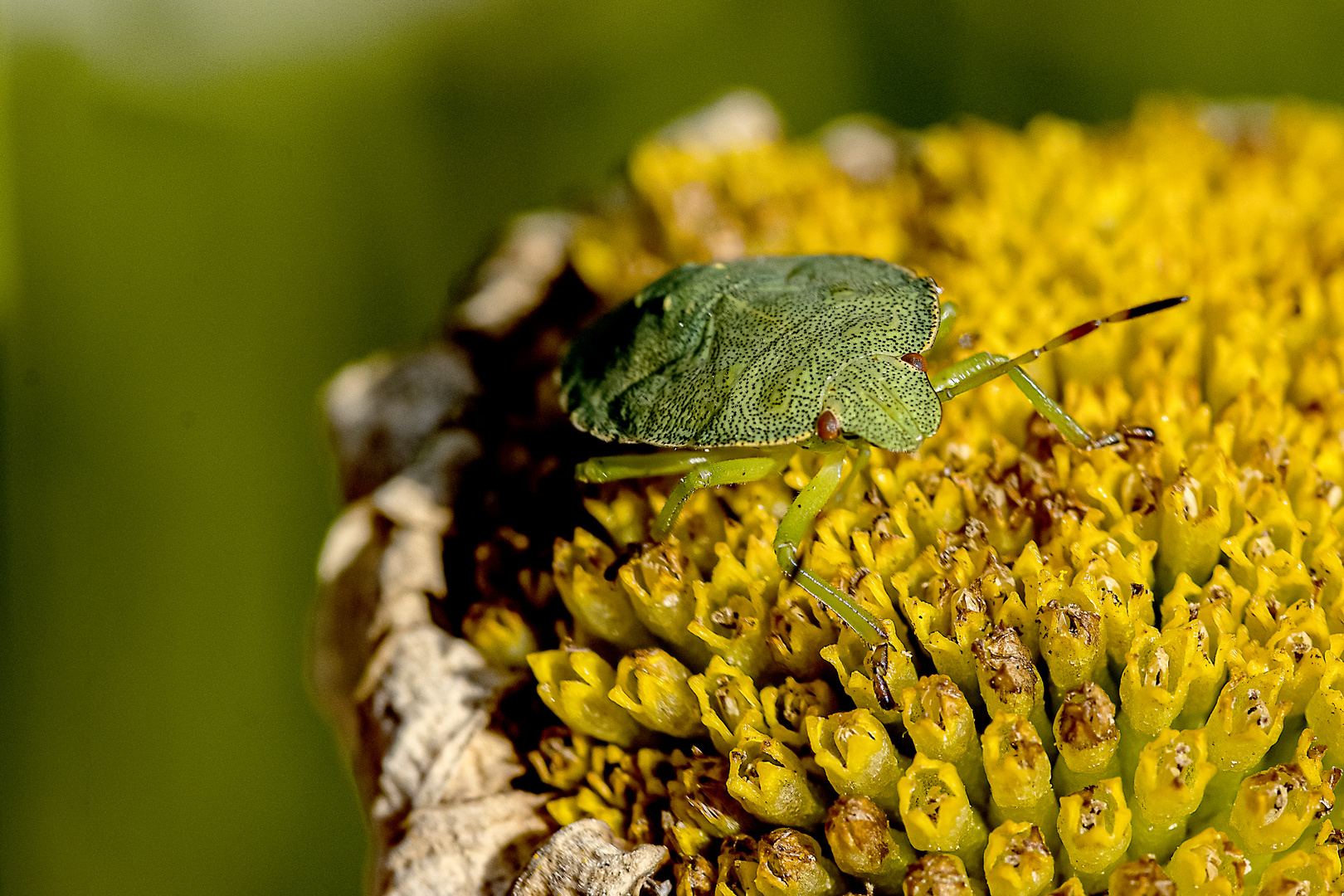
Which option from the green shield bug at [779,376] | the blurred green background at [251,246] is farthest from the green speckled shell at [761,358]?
the blurred green background at [251,246]

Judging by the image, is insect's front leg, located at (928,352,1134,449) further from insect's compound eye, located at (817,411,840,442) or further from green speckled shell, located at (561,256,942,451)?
insect's compound eye, located at (817,411,840,442)

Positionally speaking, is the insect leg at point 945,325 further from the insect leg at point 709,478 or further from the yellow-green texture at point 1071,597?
the insect leg at point 709,478

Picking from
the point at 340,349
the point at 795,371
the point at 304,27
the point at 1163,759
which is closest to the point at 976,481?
the point at 795,371

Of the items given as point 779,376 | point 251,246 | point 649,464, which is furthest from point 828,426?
point 251,246

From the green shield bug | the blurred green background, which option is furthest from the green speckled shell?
the blurred green background

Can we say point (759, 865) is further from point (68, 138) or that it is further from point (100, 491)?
point (68, 138)

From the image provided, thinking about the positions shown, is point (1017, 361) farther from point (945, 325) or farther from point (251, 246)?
point (251, 246)

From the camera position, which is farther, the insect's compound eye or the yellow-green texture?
the insect's compound eye
